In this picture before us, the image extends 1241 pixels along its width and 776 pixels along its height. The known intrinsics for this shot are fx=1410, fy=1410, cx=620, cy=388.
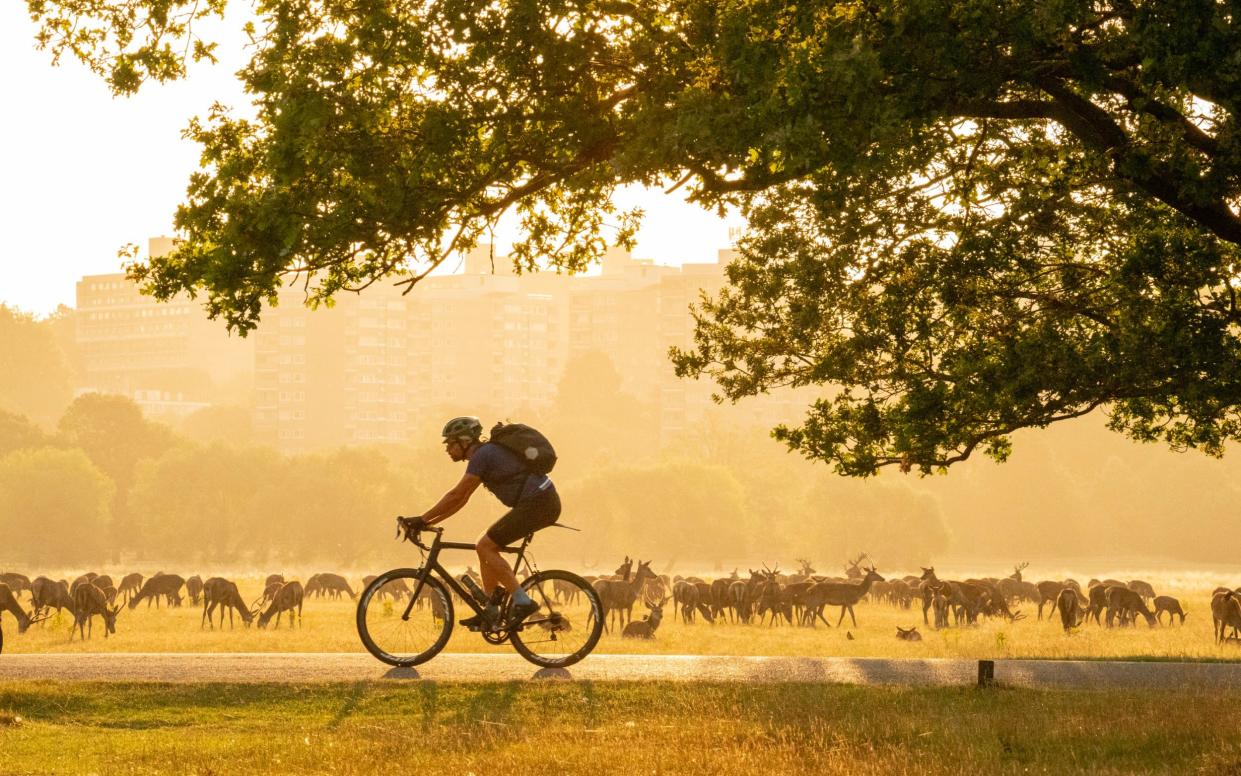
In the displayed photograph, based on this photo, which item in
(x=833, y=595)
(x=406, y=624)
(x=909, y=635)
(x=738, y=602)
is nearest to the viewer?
(x=406, y=624)

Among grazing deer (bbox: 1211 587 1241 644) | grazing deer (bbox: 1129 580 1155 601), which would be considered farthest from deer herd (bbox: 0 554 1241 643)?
grazing deer (bbox: 1129 580 1155 601)

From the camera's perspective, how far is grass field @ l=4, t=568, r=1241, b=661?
82.1ft

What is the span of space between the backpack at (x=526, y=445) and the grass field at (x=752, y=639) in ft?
30.4

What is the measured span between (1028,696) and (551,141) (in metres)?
7.09

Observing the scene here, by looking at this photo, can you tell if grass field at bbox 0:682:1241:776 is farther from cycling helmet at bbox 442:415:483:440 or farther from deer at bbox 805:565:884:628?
deer at bbox 805:565:884:628

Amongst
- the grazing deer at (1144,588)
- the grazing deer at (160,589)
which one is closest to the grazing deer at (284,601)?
the grazing deer at (160,589)

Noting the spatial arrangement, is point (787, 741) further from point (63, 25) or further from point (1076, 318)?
point (63, 25)

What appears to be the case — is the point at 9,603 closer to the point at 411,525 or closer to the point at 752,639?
the point at 752,639

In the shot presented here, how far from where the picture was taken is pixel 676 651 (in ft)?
78.9

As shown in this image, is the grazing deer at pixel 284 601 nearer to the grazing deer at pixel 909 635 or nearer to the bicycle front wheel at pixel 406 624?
the grazing deer at pixel 909 635

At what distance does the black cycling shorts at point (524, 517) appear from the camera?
11.9 metres

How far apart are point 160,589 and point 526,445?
31.4 metres

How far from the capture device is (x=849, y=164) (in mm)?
11086

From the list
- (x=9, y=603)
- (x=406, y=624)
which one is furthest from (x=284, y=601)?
(x=406, y=624)
